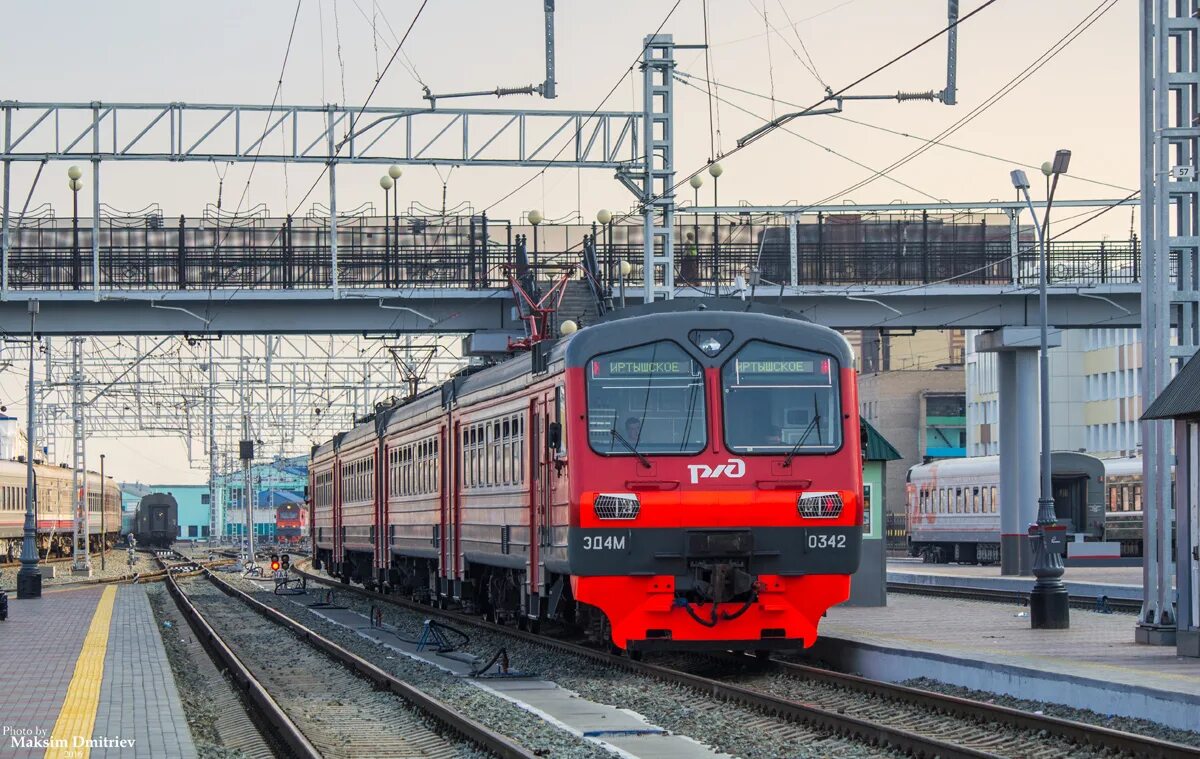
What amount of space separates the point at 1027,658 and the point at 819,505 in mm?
2339

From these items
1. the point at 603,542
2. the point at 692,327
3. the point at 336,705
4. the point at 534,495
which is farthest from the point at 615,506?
the point at 336,705

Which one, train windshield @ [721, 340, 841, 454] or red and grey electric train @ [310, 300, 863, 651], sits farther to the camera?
train windshield @ [721, 340, 841, 454]

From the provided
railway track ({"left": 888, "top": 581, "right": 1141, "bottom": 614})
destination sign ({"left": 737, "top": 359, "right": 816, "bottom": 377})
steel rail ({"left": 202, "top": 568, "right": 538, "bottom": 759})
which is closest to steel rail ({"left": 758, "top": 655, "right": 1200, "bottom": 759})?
destination sign ({"left": 737, "top": 359, "right": 816, "bottom": 377})

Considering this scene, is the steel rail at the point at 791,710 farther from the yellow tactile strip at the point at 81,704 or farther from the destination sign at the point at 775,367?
A: the yellow tactile strip at the point at 81,704

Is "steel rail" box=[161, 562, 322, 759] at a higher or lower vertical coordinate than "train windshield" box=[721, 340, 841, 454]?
lower

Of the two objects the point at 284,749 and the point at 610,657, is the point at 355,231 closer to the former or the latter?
the point at 610,657

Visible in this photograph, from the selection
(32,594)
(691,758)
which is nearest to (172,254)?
(32,594)

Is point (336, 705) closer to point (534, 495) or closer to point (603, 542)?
point (603, 542)

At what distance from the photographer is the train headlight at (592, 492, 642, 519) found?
55.5 feet

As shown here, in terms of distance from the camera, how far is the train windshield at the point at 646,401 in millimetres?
17156

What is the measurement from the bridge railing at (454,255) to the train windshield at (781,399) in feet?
69.0

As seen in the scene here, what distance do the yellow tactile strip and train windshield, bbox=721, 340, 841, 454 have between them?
20.7ft

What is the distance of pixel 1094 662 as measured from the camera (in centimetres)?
1642

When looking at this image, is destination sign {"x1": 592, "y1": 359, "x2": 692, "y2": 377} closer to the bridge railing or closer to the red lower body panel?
the red lower body panel
